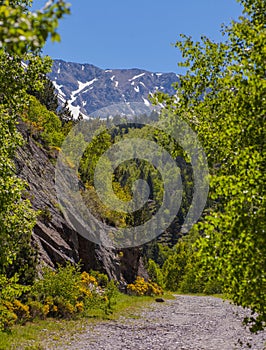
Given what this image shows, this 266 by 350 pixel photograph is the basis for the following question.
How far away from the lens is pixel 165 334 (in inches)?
860

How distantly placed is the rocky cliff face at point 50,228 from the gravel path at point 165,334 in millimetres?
7676

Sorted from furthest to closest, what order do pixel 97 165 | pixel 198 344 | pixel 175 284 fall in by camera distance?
pixel 175 284, pixel 97 165, pixel 198 344

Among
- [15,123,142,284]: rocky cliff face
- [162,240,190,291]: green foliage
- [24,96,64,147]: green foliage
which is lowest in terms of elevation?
[162,240,190,291]: green foliage

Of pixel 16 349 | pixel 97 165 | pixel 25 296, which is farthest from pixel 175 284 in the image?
pixel 16 349

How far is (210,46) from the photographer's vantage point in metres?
12.9

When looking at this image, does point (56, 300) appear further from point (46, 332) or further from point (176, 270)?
point (176, 270)

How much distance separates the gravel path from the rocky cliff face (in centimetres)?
768

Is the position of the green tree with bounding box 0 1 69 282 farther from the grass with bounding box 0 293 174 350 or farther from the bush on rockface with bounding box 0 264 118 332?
the bush on rockface with bounding box 0 264 118 332

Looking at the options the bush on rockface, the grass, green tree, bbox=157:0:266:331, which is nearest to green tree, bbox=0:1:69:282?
green tree, bbox=157:0:266:331

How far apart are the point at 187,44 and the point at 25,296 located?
1611cm

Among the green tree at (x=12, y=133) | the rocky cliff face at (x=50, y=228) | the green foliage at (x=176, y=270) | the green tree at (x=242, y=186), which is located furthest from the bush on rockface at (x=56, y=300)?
the green foliage at (x=176, y=270)

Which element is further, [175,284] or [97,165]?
[175,284]

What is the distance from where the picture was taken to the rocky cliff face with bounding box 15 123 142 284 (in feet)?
101

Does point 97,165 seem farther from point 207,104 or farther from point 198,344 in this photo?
point 207,104
